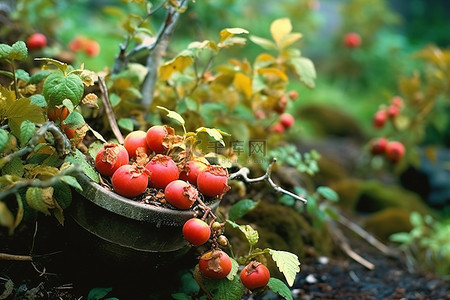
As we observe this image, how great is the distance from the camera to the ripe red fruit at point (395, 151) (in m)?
3.46

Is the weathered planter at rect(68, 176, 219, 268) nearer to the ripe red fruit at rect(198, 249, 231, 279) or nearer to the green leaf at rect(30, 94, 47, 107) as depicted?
the ripe red fruit at rect(198, 249, 231, 279)

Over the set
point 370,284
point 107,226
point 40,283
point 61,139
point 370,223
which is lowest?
point 370,223

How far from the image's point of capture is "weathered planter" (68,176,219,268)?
1.39m

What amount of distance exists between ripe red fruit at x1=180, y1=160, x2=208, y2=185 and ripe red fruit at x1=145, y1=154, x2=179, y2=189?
0.20 feet

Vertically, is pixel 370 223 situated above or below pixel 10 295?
below

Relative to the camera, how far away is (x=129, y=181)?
54.5 inches

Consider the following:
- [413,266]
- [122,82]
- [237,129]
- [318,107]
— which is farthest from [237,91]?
[318,107]

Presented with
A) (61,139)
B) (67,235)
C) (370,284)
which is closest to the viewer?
(61,139)

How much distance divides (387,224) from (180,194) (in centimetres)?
214

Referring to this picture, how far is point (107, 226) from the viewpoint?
1411 mm

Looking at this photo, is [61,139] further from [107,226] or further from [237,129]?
[237,129]

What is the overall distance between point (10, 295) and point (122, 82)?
869 mm

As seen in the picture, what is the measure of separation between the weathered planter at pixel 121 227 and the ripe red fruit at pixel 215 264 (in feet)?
0.36

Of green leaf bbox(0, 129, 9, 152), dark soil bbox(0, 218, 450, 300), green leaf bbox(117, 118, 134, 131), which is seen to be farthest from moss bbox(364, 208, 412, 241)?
green leaf bbox(0, 129, 9, 152)
